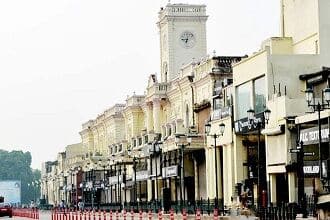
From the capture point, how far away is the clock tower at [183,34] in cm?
9688


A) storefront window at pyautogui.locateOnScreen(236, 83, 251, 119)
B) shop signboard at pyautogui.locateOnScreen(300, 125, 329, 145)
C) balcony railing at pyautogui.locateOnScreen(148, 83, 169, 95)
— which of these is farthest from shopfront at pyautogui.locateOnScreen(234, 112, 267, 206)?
balcony railing at pyautogui.locateOnScreen(148, 83, 169, 95)

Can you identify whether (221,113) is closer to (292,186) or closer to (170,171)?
(170,171)

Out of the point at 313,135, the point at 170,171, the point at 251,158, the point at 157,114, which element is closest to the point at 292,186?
the point at 313,135

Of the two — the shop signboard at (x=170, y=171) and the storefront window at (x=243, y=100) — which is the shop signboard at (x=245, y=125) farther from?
the shop signboard at (x=170, y=171)

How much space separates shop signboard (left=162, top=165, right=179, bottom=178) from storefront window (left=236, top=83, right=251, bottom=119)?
645 inches

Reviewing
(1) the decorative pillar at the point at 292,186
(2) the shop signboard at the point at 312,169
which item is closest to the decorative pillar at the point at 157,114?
(1) the decorative pillar at the point at 292,186

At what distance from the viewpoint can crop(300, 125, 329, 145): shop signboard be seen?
155 feet

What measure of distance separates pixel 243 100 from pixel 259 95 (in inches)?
139

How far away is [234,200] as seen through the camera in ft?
204

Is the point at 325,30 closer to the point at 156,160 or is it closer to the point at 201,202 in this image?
the point at 201,202

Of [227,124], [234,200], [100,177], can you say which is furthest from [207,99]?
[100,177]

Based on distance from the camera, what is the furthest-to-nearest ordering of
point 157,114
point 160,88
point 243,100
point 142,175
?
point 142,175, point 157,114, point 160,88, point 243,100

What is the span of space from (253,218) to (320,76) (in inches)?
713

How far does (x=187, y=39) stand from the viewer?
97688 mm
